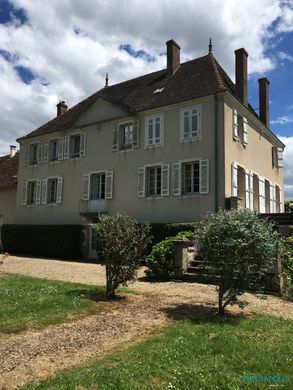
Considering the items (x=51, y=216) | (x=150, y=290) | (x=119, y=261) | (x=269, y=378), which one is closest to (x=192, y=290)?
(x=150, y=290)

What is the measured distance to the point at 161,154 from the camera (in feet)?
58.3

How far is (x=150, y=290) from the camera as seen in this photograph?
9586 mm

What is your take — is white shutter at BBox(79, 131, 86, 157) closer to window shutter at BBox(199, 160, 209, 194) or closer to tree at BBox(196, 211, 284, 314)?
window shutter at BBox(199, 160, 209, 194)

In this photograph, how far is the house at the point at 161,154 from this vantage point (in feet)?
53.7

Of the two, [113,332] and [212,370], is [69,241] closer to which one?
[113,332]

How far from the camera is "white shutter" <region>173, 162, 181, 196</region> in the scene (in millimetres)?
16859

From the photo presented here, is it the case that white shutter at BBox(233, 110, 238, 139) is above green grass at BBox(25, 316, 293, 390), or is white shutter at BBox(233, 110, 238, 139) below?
above

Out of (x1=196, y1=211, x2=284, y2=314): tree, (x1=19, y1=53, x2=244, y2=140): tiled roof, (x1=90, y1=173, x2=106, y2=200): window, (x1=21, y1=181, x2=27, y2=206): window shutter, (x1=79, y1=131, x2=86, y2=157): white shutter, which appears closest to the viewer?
(x1=196, y1=211, x2=284, y2=314): tree

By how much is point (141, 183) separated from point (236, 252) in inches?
455

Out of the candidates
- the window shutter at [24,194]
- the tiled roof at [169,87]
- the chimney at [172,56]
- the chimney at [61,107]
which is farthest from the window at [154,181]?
the chimney at [61,107]

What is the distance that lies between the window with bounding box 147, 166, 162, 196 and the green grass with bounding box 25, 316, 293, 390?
478 inches

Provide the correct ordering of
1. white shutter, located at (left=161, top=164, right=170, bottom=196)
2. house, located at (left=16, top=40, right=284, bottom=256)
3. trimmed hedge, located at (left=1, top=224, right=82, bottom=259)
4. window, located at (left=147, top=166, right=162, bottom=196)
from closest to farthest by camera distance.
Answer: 1. house, located at (left=16, top=40, right=284, bottom=256)
2. white shutter, located at (left=161, top=164, right=170, bottom=196)
3. window, located at (left=147, top=166, right=162, bottom=196)
4. trimmed hedge, located at (left=1, top=224, right=82, bottom=259)

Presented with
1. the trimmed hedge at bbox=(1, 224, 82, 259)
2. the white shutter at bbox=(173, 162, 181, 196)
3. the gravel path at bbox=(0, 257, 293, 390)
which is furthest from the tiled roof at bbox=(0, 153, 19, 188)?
the gravel path at bbox=(0, 257, 293, 390)

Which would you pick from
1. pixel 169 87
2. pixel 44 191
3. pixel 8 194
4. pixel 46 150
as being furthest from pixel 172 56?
pixel 8 194
